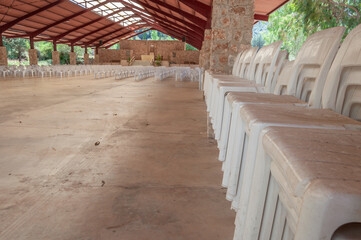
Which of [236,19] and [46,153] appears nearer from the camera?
[46,153]

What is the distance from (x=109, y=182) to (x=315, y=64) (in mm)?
1905

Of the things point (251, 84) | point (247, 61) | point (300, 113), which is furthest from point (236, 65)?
point (300, 113)

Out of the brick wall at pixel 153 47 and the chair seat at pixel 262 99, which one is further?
the brick wall at pixel 153 47

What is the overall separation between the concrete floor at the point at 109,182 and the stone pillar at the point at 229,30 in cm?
121

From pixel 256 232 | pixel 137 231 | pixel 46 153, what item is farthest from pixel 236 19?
pixel 256 232

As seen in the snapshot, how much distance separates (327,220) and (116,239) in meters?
1.50

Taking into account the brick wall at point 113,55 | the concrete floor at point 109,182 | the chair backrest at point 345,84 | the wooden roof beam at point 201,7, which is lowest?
the concrete floor at point 109,182

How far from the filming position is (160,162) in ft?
9.57

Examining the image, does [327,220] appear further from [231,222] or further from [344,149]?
[231,222]

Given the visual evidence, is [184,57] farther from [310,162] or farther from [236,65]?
[310,162]

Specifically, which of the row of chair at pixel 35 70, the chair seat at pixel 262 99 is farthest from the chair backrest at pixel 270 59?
the row of chair at pixel 35 70

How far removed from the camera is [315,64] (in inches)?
63.9

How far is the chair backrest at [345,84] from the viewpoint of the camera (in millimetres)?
1210

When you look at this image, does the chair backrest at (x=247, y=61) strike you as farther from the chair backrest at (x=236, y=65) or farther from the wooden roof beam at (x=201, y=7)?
the wooden roof beam at (x=201, y=7)
